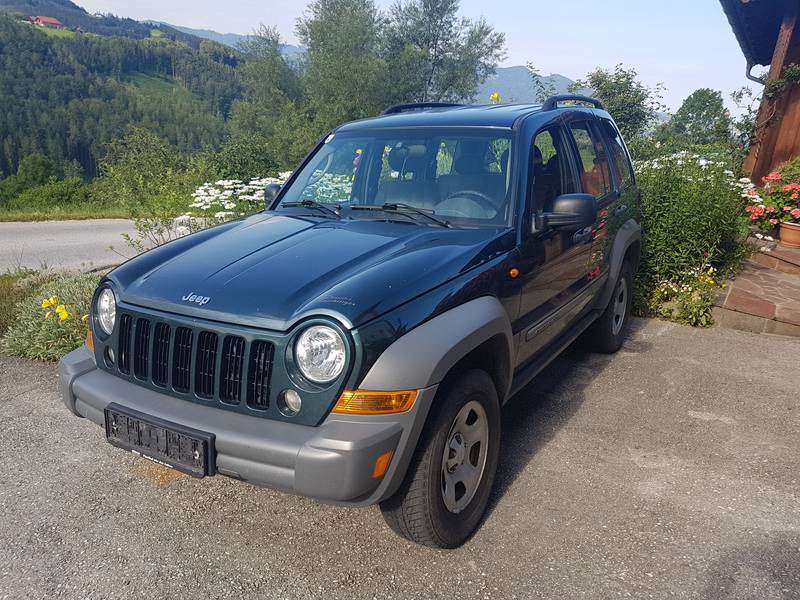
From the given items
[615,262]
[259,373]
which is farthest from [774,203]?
[259,373]

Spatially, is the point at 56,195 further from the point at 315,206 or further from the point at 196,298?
the point at 196,298

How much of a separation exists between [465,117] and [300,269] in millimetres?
1749

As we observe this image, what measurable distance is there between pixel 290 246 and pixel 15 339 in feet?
11.6

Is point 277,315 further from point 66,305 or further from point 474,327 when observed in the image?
point 66,305

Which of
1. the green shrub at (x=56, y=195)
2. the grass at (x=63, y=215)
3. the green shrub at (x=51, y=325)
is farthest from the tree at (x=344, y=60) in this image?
the green shrub at (x=51, y=325)

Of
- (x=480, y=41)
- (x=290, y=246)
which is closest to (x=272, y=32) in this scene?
(x=480, y=41)

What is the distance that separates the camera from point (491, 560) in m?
2.69

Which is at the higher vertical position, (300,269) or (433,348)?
(300,269)

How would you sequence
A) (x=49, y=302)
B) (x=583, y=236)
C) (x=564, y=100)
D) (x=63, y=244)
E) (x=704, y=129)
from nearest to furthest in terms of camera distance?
(x=583, y=236)
(x=564, y=100)
(x=49, y=302)
(x=63, y=244)
(x=704, y=129)

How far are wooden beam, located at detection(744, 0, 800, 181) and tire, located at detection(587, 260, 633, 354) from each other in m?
6.01

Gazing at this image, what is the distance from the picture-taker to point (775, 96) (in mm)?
9586

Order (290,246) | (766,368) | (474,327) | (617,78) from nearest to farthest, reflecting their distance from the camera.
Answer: (474,327)
(290,246)
(766,368)
(617,78)

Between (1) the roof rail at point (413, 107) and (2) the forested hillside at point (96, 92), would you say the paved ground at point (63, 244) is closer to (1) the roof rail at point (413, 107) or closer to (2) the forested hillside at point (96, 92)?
(1) the roof rail at point (413, 107)

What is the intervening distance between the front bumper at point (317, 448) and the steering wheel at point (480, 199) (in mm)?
1300
